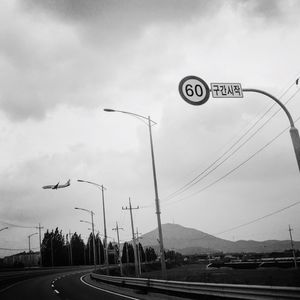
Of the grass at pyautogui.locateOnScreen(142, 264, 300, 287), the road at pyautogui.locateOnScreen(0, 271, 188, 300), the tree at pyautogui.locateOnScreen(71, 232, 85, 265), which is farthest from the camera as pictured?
the tree at pyautogui.locateOnScreen(71, 232, 85, 265)

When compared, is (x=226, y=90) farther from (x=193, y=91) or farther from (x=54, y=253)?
(x=54, y=253)

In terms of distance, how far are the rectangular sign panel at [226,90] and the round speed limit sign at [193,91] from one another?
197mm

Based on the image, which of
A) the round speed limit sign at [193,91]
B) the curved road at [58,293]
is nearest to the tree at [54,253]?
the curved road at [58,293]

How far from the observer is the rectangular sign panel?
1005 centimetres

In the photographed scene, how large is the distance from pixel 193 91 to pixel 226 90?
37.7 inches

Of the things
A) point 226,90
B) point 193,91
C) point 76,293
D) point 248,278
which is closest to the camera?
point 193,91

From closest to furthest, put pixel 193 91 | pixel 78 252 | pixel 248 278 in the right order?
pixel 193 91 → pixel 248 278 → pixel 78 252

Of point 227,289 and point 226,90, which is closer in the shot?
point 226,90

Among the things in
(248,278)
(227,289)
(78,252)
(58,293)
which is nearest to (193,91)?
(227,289)

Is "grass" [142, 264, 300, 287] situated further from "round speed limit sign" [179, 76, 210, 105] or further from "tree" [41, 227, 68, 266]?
"tree" [41, 227, 68, 266]

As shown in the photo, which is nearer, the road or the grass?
the road

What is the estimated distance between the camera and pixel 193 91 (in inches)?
392

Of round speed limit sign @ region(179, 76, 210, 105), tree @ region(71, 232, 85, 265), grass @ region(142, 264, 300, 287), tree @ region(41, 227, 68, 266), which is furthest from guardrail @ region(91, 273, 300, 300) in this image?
tree @ region(71, 232, 85, 265)

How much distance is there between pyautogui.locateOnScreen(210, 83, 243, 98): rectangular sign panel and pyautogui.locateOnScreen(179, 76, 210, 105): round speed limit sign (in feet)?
0.65
